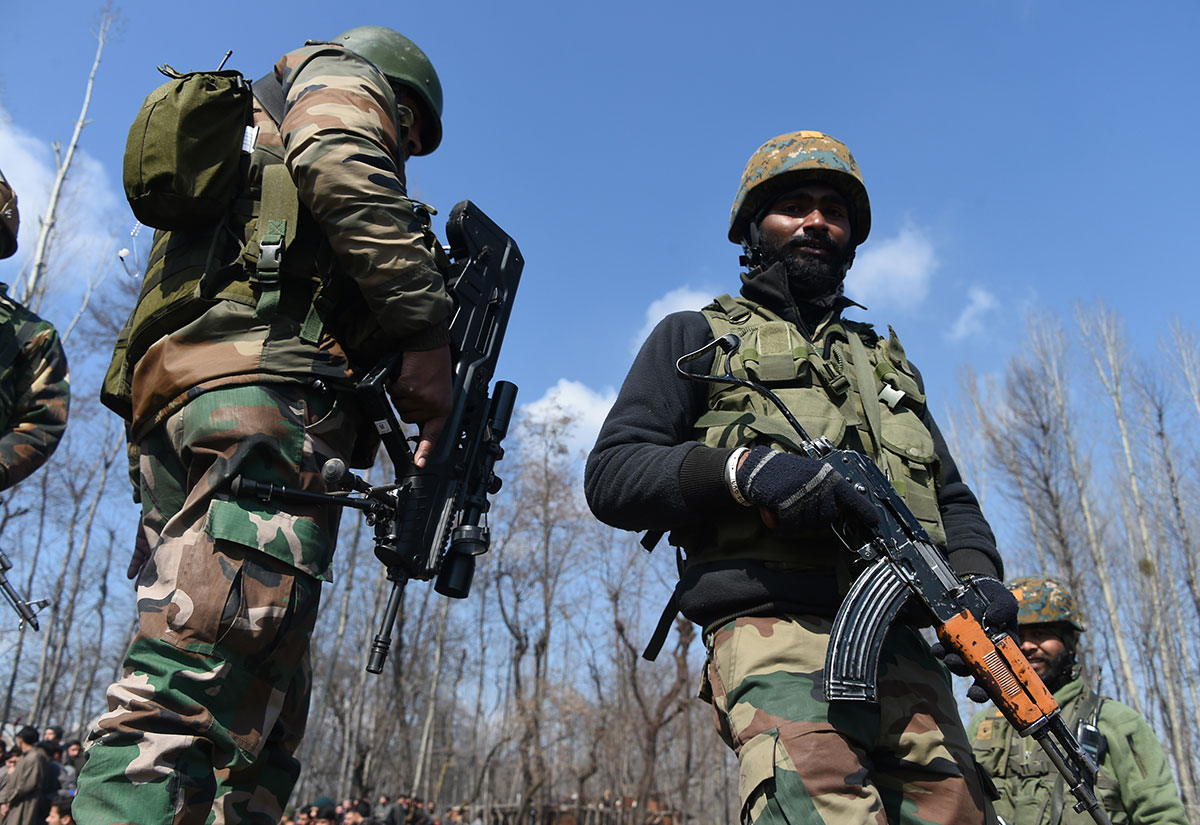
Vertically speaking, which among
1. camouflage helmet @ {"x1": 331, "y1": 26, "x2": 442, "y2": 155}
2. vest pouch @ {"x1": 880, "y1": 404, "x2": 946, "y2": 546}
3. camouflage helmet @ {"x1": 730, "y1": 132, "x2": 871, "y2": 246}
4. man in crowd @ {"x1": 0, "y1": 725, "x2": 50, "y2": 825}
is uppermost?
camouflage helmet @ {"x1": 331, "y1": 26, "x2": 442, "y2": 155}

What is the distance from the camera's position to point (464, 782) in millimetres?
53094

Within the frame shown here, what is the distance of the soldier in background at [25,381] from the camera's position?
12.5 feet

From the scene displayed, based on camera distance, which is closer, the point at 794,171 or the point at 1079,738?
the point at 794,171

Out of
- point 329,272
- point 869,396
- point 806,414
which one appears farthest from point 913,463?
point 329,272

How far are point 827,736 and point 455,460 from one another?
1.52 m

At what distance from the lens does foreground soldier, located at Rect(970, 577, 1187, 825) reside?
13.1 ft

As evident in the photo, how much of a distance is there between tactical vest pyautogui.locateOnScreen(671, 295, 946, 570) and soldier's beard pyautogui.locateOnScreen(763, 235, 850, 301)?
6.9 inches

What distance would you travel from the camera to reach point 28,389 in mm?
3924

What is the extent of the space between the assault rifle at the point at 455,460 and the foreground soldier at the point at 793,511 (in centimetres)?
62

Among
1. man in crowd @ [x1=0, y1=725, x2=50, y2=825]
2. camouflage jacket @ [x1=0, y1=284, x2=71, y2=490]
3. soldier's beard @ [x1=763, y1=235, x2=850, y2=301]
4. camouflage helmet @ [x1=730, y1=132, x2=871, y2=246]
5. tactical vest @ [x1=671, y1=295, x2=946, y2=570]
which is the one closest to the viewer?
tactical vest @ [x1=671, y1=295, x2=946, y2=570]

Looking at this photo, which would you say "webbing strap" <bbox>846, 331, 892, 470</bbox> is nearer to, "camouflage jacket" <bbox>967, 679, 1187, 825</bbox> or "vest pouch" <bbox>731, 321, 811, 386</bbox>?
"vest pouch" <bbox>731, 321, 811, 386</bbox>

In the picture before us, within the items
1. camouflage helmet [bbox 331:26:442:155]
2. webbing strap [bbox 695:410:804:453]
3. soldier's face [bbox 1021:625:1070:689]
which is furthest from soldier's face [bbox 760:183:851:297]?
soldier's face [bbox 1021:625:1070:689]

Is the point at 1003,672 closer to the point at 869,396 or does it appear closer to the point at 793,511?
the point at 793,511

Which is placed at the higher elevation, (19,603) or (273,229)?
(273,229)
